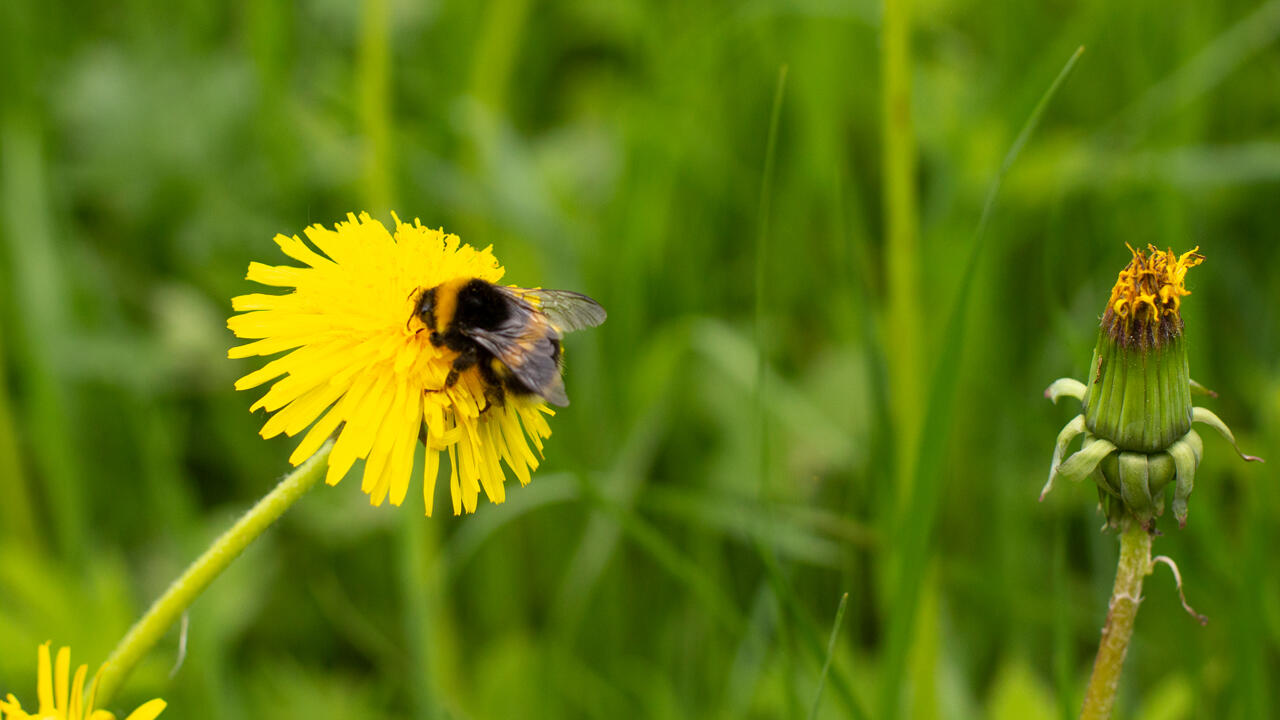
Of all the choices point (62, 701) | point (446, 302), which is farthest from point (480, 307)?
point (62, 701)

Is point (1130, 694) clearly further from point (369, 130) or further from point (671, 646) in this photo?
point (369, 130)

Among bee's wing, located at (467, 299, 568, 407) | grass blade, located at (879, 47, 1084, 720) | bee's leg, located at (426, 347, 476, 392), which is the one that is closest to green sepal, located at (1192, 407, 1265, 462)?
grass blade, located at (879, 47, 1084, 720)

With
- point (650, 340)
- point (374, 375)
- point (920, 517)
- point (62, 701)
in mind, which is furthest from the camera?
point (650, 340)

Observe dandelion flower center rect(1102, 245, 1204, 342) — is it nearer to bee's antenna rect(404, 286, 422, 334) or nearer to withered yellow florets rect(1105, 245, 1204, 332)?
withered yellow florets rect(1105, 245, 1204, 332)

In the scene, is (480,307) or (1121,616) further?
(480,307)

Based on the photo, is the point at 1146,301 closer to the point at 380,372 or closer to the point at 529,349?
the point at 529,349

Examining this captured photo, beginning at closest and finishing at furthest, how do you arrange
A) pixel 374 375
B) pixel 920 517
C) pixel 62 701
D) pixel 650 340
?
pixel 62 701
pixel 374 375
pixel 920 517
pixel 650 340

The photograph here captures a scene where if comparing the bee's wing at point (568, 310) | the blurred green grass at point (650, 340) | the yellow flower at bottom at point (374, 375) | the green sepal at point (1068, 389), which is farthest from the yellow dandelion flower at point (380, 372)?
the blurred green grass at point (650, 340)
